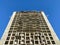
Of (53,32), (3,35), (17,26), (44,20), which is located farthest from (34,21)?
(3,35)

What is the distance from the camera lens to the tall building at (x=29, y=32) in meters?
34.5

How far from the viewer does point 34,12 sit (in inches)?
2144

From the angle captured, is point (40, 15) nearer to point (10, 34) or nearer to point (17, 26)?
point (17, 26)

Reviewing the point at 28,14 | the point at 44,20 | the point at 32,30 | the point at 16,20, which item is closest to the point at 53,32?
the point at 32,30

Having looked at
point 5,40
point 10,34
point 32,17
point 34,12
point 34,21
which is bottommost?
point 5,40

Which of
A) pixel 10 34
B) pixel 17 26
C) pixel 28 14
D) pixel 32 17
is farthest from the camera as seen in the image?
pixel 28 14

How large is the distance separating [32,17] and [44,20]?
169 inches

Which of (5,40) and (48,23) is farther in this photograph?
(48,23)

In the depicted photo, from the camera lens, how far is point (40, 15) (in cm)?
5153

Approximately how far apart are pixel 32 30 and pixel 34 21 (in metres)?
6.72

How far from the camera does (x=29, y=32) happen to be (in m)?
38.5

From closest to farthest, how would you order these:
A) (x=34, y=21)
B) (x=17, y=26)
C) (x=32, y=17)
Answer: (x=17, y=26) → (x=34, y=21) → (x=32, y=17)

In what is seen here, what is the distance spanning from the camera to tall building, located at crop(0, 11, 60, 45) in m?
34.5

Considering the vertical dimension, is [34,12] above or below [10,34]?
above
